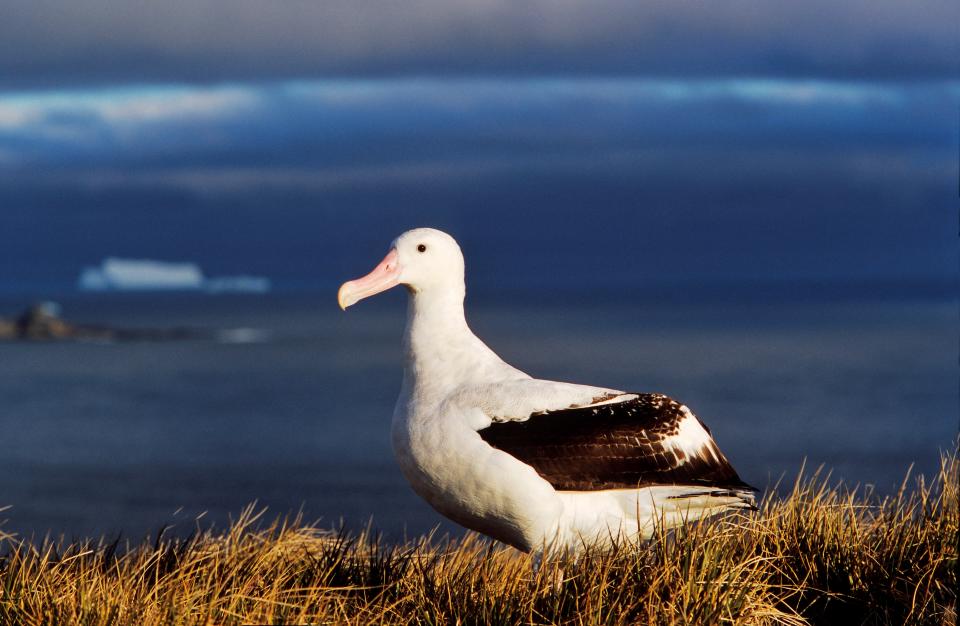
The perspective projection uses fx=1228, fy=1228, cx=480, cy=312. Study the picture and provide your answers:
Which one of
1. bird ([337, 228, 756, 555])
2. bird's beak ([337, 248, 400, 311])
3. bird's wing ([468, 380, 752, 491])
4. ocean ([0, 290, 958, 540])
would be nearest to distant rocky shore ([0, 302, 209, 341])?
ocean ([0, 290, 958, 540])

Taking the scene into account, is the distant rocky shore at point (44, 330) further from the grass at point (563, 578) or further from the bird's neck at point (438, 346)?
the bird's neck at point (438, 346)

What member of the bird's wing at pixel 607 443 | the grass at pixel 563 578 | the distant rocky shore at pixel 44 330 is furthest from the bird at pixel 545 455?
the distant rocky shore at pixel 44 330

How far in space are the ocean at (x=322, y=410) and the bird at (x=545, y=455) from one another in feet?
3.56

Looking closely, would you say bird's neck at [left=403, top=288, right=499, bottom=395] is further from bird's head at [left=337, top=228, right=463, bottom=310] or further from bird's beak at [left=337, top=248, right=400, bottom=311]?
bird's beak at [left=337, top=248, right=400, bottom=311]

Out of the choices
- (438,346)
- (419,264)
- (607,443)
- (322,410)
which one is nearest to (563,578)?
(607,443)

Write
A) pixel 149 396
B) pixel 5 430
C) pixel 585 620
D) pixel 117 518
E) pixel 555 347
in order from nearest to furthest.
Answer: pixel 585 620 < pixel 117 518 < pixel 5 430 < pixel 149 396 < pixel 555 347

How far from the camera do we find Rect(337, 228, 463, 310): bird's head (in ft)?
21.6

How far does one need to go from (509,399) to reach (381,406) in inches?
1979

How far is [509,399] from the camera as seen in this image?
6.15 metres

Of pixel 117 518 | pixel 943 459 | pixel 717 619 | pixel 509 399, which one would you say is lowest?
pixel 117 518

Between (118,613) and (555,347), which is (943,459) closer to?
(118,613)

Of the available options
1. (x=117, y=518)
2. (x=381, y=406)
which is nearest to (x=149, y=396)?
(x=381, y=406)

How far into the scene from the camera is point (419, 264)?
6.62m

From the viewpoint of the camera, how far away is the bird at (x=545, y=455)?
237 inches
